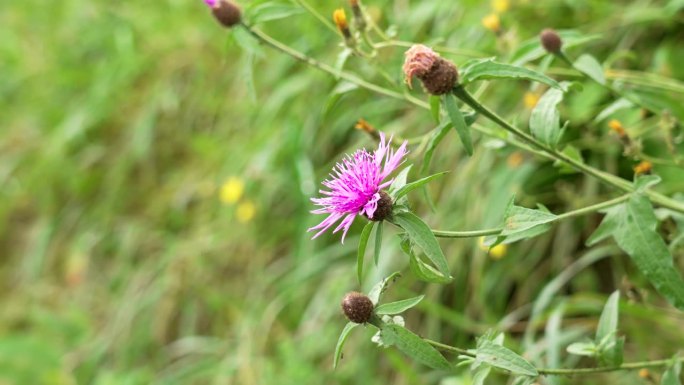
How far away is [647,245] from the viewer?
943mm

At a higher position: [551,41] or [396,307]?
[551,41]

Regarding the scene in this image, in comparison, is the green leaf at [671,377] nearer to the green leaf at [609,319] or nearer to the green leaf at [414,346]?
the green leaf at [609,319]

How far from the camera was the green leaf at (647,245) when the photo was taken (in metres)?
0.93

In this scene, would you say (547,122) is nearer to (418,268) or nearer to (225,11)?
(418,268)

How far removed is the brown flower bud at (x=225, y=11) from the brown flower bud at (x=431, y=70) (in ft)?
1.31

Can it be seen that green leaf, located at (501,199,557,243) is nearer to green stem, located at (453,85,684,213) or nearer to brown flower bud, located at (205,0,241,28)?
green stem, located at (453,85,684,213)

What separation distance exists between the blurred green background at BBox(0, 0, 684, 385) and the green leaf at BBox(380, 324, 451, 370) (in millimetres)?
403

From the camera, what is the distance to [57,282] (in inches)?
110

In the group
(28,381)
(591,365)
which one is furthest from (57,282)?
(591,365)

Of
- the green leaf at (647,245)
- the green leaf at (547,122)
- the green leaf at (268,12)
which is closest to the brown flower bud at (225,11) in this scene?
the green leaf at (268,12)

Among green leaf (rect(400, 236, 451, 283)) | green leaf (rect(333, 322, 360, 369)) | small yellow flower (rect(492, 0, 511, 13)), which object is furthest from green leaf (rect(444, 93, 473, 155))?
small yellow flower (rect(492, 0, 511, 13))

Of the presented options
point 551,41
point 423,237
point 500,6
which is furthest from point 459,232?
point 500,6

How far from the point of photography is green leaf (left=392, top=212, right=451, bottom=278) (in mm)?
772

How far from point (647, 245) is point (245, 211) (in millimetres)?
1465
